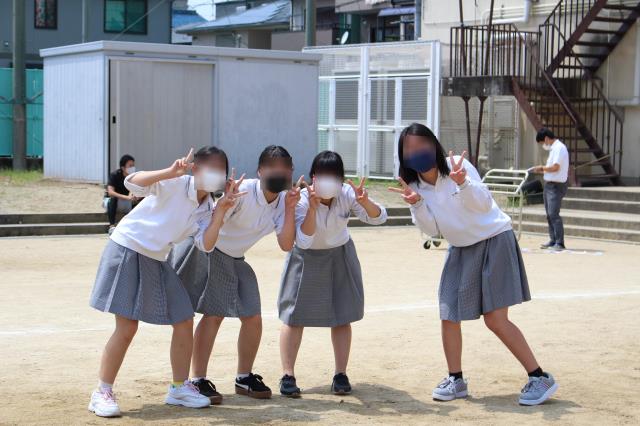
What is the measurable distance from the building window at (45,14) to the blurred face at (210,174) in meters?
38.7

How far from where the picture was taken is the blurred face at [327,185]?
241 inches

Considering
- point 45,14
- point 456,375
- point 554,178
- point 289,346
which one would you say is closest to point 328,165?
point 289,346

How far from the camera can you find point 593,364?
731 centimetres

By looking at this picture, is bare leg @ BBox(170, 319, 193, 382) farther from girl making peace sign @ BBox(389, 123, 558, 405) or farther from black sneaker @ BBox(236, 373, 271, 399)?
girl making peace sign @ BBox(389, 123, 558, 405)

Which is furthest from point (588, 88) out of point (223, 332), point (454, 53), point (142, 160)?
point (223, 332)

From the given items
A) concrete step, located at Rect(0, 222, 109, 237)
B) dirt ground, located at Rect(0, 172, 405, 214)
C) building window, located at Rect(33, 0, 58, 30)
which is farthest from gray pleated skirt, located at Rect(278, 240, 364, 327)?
building window, located at Rect(33, 0, 58, 30)

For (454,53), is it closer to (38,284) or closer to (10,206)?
(10,206)

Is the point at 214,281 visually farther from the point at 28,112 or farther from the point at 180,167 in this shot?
the point at 28,112

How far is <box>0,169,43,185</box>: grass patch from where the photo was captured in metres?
20.9

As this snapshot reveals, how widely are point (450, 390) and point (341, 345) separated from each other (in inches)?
27.7

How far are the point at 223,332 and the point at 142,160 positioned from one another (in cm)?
1273

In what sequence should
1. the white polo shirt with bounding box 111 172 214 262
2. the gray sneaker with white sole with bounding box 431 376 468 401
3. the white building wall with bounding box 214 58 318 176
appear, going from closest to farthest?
Answer: the white polo shirt with bounding box 111 172 214 262 → the gray sneaker with white sole with bounding box 431 376 468 401 → the white building wall with bounding box 214 58 318 176

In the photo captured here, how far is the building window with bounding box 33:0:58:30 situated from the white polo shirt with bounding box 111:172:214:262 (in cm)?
3873

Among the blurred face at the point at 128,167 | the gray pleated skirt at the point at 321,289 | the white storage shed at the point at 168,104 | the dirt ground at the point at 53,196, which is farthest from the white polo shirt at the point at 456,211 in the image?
the white storage shed at the point at 168,104
